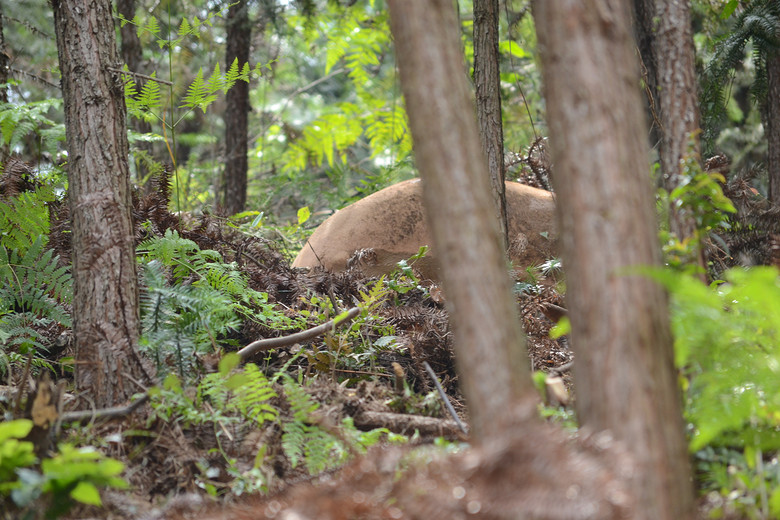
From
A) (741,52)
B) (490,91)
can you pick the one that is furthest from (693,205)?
(741,52)

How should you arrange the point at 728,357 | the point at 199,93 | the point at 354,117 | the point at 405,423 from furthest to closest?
the point at 354,117, the point at 199,93, the point at 405,423, the point at 728,357

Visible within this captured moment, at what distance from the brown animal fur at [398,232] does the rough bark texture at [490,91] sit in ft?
2.20

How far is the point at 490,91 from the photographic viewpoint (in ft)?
15.0

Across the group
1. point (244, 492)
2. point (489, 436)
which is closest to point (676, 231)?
point (489, 436)

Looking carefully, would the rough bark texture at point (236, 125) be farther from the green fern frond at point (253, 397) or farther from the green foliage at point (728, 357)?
the green foliage at point (728, 357)

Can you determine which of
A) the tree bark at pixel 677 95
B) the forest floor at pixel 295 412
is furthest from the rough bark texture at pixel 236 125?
the tree bark at pixel 677 95

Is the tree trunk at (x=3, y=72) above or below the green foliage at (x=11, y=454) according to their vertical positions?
above

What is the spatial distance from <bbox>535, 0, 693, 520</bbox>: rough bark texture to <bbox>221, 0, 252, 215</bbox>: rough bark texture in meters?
6.33

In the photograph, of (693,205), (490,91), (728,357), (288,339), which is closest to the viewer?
(728,357)

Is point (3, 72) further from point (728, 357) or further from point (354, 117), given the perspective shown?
point (728, 357)

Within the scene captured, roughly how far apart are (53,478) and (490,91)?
368 centimetres

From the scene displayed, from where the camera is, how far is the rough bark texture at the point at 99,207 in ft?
9.32

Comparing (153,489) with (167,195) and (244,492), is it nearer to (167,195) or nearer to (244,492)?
(244,492)

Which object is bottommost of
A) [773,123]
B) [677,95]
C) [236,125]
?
[677,95]
